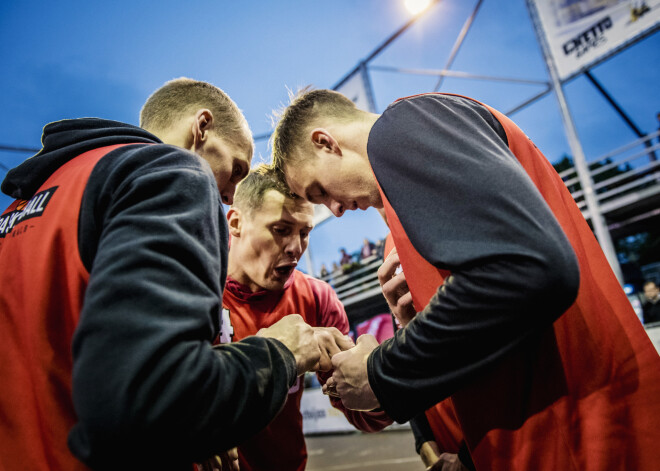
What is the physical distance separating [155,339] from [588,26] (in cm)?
956

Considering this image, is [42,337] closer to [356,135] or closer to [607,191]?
[356,135]

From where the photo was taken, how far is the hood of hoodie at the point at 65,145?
1217 mm

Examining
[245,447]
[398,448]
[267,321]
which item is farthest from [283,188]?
[398,448]

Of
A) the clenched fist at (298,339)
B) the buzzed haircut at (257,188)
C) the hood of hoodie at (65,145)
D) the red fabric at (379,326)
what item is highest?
the hood of hoodie at (65,145)

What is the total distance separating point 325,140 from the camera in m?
2.04

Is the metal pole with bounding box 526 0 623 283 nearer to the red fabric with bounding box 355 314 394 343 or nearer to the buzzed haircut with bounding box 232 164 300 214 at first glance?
the red fabric with bounding box 355 314 394 343

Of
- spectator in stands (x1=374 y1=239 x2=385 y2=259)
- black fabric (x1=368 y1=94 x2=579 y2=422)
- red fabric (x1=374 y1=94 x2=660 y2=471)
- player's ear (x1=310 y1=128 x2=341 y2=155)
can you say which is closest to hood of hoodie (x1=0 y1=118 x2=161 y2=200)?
black fabric (x1=368 y1=94 x2=579 y2=422)

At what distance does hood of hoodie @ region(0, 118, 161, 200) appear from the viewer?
1.22 meters

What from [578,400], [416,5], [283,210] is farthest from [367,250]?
[578,400]

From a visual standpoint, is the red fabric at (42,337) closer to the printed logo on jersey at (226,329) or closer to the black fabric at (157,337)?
the black fabric at (157,337)

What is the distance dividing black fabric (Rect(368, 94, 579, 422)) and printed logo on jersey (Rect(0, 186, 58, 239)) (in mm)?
926

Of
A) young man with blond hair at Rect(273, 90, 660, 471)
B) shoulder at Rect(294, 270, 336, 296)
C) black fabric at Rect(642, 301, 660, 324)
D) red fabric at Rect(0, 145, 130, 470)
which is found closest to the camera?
red fabric at Rect(0, 145, 130, 470)

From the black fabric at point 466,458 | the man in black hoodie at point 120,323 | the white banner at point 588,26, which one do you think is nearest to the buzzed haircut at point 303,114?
the man in black hoodie at point 120,323

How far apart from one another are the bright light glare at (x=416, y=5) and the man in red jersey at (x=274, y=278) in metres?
7.31
